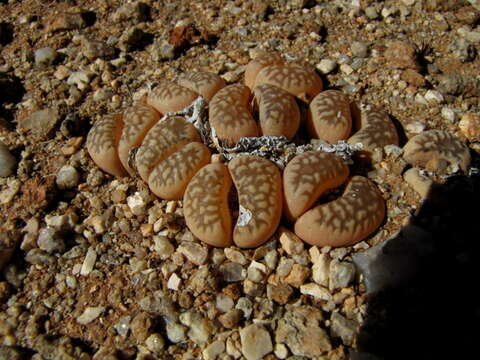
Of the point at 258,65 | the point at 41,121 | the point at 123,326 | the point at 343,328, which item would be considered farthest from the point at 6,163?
the point at 343,328

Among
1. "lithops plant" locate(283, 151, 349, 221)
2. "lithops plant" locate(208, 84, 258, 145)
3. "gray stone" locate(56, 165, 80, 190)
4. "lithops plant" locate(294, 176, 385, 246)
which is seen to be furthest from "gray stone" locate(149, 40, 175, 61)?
"lithops plant" locate(294, 176, 385, 246)

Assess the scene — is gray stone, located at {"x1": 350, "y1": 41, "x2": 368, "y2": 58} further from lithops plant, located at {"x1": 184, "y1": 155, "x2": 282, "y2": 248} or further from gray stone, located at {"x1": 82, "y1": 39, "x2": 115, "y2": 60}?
gray stone, located at {"x1": 82, "y1": 39, "x2": 115, "y2": 60}

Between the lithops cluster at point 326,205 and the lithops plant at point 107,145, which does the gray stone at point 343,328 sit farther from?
the lithops plant at point 107,145

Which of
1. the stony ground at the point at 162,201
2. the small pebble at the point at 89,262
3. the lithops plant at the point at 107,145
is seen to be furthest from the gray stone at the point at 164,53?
the small pebble at the point at 89,262

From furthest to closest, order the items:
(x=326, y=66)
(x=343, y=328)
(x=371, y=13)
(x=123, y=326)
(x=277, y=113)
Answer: (x=371, y=13) < (x=326, y=66) < (x=277, y=113) < (x=123, y=326) < (x=343, y=328)

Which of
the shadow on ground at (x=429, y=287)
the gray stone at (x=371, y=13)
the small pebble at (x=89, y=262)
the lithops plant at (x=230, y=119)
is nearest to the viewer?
the shadow on ground at (x=429, y=287)

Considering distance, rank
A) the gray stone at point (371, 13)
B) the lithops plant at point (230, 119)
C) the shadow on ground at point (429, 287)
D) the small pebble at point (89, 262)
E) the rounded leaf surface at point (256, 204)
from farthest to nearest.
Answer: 1. the gray stone at point (371, 13)
2. the lithops plant at point (230, 119)
3. the small pebble at point (89, 262)
4. the rounded leaf surface at point (256, 204)
5. the shadow on ground at point (429, 287)

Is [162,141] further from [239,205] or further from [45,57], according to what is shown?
[45,57]
